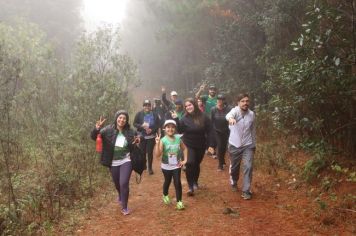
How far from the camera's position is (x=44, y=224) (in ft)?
23.7

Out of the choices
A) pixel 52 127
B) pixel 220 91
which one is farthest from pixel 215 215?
pixel 220 91

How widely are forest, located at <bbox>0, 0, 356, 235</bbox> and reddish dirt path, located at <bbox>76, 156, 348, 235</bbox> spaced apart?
573 mm

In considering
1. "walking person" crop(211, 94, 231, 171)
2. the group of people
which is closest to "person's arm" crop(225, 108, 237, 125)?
the group of people

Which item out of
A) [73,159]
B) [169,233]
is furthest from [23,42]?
[169,233]

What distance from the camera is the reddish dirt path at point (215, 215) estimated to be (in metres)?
6.57

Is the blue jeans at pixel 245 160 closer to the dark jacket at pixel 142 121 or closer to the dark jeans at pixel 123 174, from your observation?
the dark jeans at pixel 123 174

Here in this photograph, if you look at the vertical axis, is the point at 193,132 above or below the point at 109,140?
above

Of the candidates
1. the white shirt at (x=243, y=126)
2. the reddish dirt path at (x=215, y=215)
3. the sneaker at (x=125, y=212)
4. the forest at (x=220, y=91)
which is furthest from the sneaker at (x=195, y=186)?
the forest at (x=220, y=91)

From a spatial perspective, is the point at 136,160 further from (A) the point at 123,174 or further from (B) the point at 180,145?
(B) the point at 180,145

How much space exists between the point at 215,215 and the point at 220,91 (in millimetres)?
13854

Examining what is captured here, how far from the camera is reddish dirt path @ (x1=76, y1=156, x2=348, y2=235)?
259 inches

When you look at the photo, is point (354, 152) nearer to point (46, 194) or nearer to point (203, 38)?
point (46, 194)

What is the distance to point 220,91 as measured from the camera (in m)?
20.7

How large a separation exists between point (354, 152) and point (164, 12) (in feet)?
77.8
